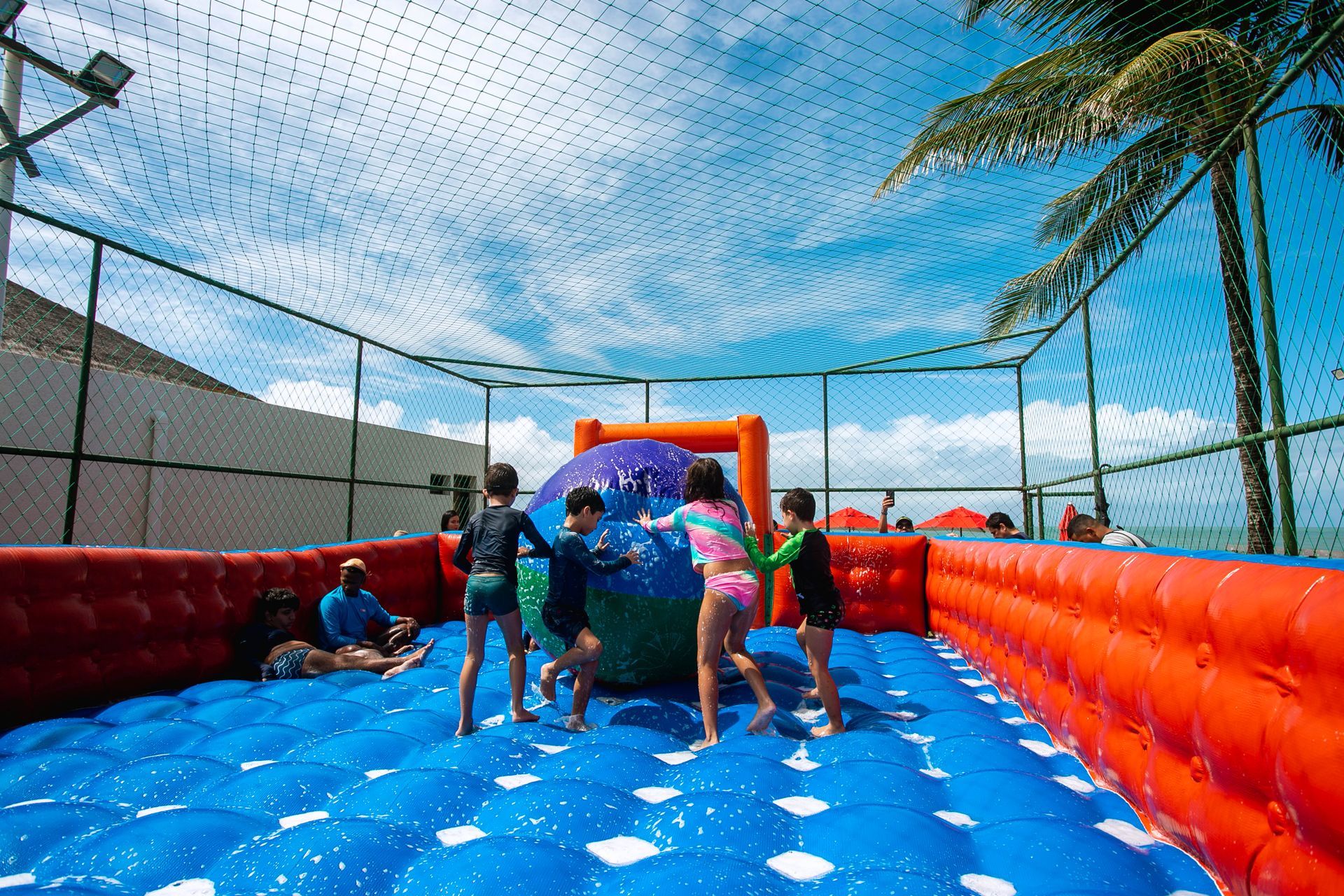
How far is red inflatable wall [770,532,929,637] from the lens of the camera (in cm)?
678

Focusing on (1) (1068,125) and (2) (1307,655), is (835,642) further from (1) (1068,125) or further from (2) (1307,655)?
(1) (1068,125)

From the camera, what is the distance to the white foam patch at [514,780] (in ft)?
9.24

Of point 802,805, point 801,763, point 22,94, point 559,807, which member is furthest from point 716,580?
point 22,94

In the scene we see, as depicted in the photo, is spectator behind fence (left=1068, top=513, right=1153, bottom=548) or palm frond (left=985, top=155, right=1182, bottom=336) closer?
spectator behind fence (left=1068, top=513, right=1153, bottom=548)

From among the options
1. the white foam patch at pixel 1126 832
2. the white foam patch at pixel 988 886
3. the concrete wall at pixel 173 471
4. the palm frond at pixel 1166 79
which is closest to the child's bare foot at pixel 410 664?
the white foam patch at pixel 988 886

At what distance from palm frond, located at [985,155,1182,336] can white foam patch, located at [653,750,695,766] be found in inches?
344

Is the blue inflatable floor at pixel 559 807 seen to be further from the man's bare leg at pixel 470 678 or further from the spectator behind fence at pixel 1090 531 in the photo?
the spectator behind fence at pixel 1090 531

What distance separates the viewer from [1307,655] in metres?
1.76

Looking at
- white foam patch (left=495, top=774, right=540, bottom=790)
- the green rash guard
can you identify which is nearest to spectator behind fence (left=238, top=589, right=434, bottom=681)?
white foam patch (left=495, top=774, right=540, bottom=790)

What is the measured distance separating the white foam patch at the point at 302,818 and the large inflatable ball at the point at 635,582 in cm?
180

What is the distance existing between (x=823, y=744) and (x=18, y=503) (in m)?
10.8

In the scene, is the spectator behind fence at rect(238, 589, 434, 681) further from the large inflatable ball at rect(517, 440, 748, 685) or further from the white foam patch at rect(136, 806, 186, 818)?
the white foam patch at rect(136, 806, 186, 818)

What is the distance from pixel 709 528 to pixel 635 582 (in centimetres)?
56

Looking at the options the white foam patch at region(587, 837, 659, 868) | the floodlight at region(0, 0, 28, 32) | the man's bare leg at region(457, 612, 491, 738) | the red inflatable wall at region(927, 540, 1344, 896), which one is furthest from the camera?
the floodlight at region(0, 0, 28, 32)
